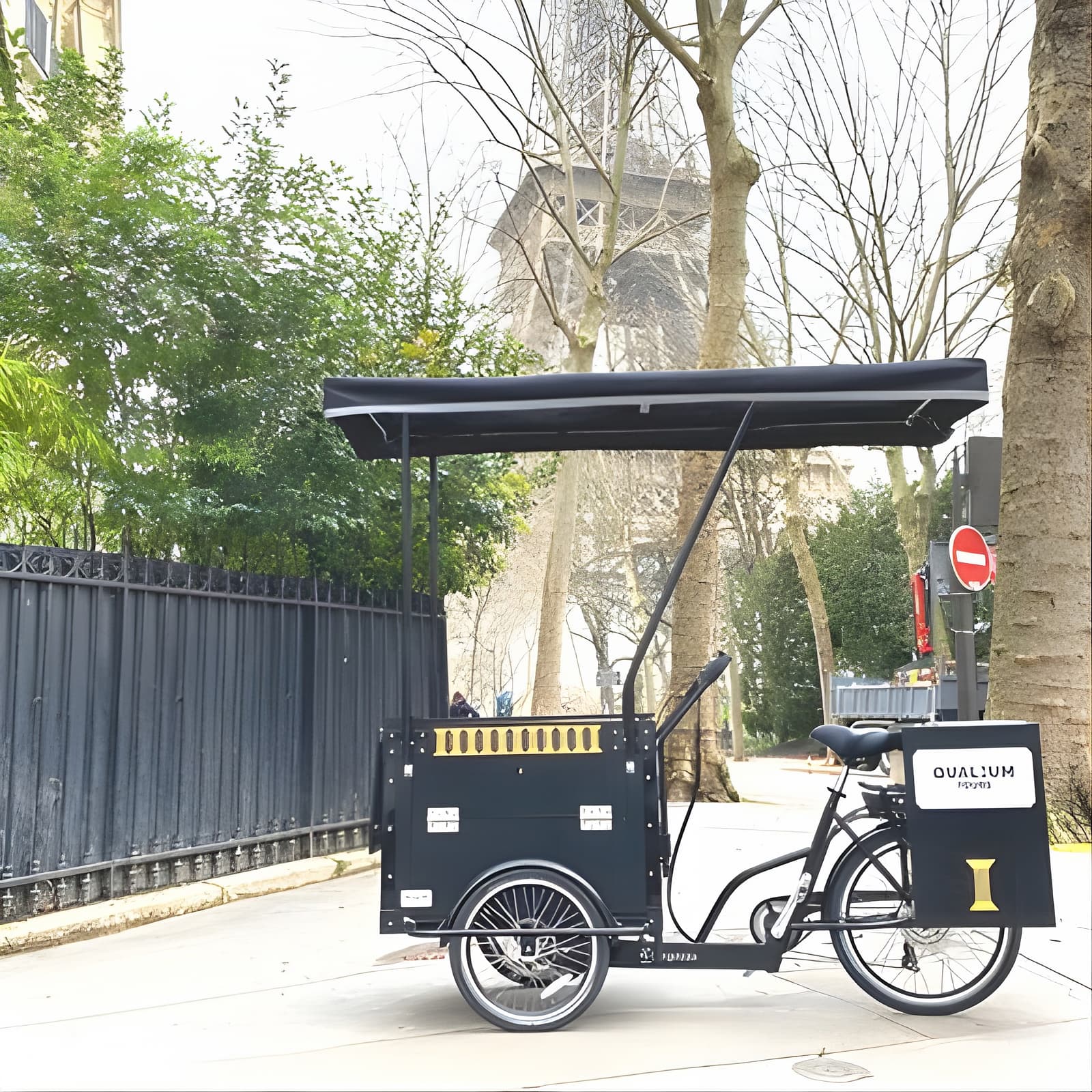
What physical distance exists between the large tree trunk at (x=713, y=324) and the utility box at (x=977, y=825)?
29.5 feet

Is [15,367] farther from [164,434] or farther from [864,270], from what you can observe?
[864,270]

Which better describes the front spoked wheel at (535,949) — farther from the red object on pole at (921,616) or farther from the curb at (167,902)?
the red object on pole at (921,616)

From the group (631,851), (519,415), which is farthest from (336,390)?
(631,851)

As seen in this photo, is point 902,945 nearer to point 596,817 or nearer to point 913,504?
point 596,817

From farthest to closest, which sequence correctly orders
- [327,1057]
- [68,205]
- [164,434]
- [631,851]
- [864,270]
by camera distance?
[864,270] < [164,434] < [68,205] < [631,851] < [327,1057]

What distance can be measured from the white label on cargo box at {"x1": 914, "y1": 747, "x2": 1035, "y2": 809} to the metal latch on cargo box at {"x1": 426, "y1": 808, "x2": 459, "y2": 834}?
1.80 m

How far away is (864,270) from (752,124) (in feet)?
13.8

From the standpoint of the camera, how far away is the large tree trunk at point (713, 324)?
13.7 m

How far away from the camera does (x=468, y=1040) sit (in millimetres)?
Answer: 4414

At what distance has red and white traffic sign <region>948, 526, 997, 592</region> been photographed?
11352 mm

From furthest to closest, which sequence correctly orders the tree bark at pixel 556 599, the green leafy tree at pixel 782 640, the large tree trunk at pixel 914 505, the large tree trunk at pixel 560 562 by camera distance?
the green leafy tree at pixel 782 640, the large tree trunk at pixel 914 505, the tree bark at pixel 556 599, the large tree trunk at pixel 560 562

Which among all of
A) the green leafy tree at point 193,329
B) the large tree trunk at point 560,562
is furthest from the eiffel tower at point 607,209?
the green leafy tree at point 193,329

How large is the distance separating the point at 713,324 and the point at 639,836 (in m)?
10.2

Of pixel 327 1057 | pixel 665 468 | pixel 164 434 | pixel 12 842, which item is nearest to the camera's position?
pixel 327 1057
